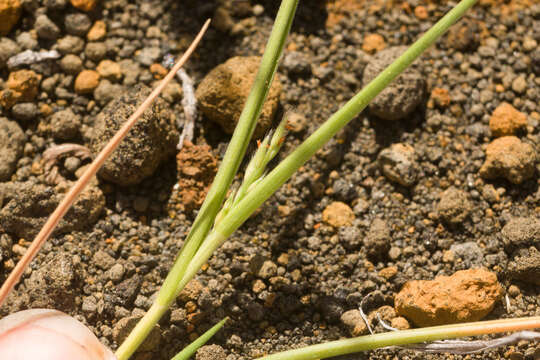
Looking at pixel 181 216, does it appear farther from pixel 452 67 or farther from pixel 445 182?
pixel 452 67

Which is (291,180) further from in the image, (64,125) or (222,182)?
(64,125)

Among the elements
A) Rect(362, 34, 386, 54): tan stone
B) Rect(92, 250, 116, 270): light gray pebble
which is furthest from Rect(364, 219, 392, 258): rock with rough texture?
Rect(92, 250, 116, 270): light gray pebble

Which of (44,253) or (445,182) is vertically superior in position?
(445,182)

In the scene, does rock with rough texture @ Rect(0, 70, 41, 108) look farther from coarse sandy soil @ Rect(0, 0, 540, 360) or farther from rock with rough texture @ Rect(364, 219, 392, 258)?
rock with rough texture @ Rect(364, 219, 392, 258)

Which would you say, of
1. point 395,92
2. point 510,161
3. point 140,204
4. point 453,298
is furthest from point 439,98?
point 140,204

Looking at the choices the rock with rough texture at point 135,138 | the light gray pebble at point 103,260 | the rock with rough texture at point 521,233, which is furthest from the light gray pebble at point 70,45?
the rock with rough texture at point 521,233

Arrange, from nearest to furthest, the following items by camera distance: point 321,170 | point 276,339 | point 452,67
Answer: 1. point 276,339
2. point 321,170
3. point 452,67

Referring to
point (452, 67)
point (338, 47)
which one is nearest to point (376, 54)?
point (338, 47)

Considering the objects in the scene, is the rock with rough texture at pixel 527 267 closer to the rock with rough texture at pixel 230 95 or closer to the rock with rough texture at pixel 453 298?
the rock with rough texture at pixel 453 298
